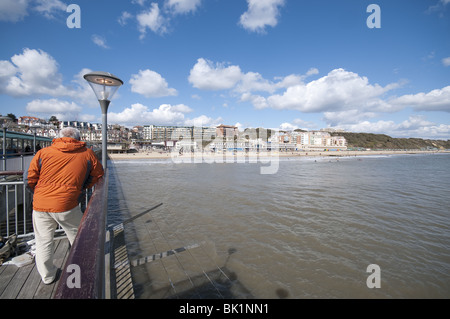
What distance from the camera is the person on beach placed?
2.74m

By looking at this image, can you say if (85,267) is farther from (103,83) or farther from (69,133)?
(103,83)

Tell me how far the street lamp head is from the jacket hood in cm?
240

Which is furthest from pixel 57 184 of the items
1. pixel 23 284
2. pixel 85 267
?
pixel 85 267

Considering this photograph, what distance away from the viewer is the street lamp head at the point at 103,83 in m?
4.67

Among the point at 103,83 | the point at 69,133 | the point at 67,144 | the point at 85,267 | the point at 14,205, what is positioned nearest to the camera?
the point at 85,267

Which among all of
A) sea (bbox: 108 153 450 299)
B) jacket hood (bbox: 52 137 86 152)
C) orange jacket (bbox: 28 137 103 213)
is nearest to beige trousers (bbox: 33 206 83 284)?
orange jacket (bbox: 28 137 103 213)

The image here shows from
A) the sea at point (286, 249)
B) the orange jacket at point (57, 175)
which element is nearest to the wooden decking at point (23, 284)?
the orange jacket at point (57, 175)

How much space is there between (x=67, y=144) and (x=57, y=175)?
0.40 meters

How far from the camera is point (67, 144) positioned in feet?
9.00

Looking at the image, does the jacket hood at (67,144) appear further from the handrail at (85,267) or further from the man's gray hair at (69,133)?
the handrail at (85,267)

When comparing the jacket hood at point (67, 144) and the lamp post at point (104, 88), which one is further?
the lamp post at point (104, 88)

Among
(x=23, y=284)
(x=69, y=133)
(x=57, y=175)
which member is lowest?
(x=23, y=284)

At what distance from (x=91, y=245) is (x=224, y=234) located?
635 cm
